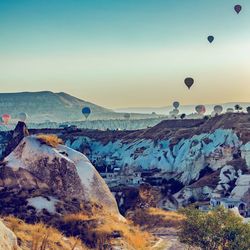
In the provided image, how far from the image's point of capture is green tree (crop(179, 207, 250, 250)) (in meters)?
29.5

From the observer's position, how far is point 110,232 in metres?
27.2

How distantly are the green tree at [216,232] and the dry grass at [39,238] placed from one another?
788 centimetres

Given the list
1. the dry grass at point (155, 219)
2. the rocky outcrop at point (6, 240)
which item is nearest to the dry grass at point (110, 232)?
the dry grass at point (155, 219)

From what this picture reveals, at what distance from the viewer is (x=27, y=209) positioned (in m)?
29.1

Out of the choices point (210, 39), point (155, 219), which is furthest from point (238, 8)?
point (155, 219)

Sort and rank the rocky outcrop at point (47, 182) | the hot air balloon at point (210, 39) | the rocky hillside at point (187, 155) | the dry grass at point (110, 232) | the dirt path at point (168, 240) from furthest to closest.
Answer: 1. the hot air balloon at point (210, 39)
2. the rocky hillside at point (187, 155)
3. the dirt path at point (168, 240)
4. the rocky outcrop at point (47, 182)
5. the dry grass at point (110, 232)

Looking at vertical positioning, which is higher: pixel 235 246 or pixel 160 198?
pixel 235 246

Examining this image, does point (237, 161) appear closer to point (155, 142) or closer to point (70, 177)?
point (155, 142)

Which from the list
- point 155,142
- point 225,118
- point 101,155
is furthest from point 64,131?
point 225,118

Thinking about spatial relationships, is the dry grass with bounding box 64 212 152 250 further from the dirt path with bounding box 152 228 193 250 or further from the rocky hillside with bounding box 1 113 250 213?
the rocky hillside with bounding box 1 113 250 213

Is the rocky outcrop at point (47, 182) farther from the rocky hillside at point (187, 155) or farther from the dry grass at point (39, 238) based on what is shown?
the rocky hillside at point (187, 155)

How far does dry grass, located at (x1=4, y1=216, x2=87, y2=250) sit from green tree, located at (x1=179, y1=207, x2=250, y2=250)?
25.9ft

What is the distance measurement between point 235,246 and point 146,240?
483 cm

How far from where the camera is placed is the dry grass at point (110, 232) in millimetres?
26703
